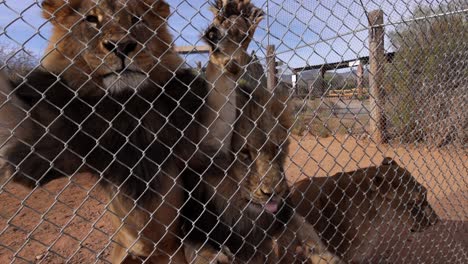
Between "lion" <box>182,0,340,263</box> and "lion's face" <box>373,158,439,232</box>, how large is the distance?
Answer: 1.05 meters

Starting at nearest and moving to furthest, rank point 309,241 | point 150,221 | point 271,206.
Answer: point 150,221, point 271,206, point 309,241

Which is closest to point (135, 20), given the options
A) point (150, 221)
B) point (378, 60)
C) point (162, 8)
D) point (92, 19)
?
point (92, 19)

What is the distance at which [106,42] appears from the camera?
213 centimetres

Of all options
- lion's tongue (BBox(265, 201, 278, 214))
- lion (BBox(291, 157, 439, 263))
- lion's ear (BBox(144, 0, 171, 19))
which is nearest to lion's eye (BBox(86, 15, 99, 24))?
lion's ear (BBox(144, 0, 171, 19))

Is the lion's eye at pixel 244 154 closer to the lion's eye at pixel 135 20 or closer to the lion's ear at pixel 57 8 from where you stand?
the lion's eye at pixel 135 20

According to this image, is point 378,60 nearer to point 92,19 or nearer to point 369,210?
point 369,210

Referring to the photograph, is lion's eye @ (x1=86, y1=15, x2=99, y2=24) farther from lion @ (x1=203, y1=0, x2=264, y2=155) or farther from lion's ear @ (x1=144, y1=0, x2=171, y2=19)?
lion @ (x1=203, y1=0, x2=264, y2=155)

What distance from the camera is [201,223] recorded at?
10.6ft

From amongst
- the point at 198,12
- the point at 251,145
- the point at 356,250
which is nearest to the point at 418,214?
the point at 356,250

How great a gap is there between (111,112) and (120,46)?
0.49 m

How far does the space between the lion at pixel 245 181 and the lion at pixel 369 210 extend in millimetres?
659

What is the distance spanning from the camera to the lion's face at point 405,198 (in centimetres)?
385

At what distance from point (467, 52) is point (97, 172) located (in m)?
5.89

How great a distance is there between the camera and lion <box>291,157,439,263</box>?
12.8 feet
